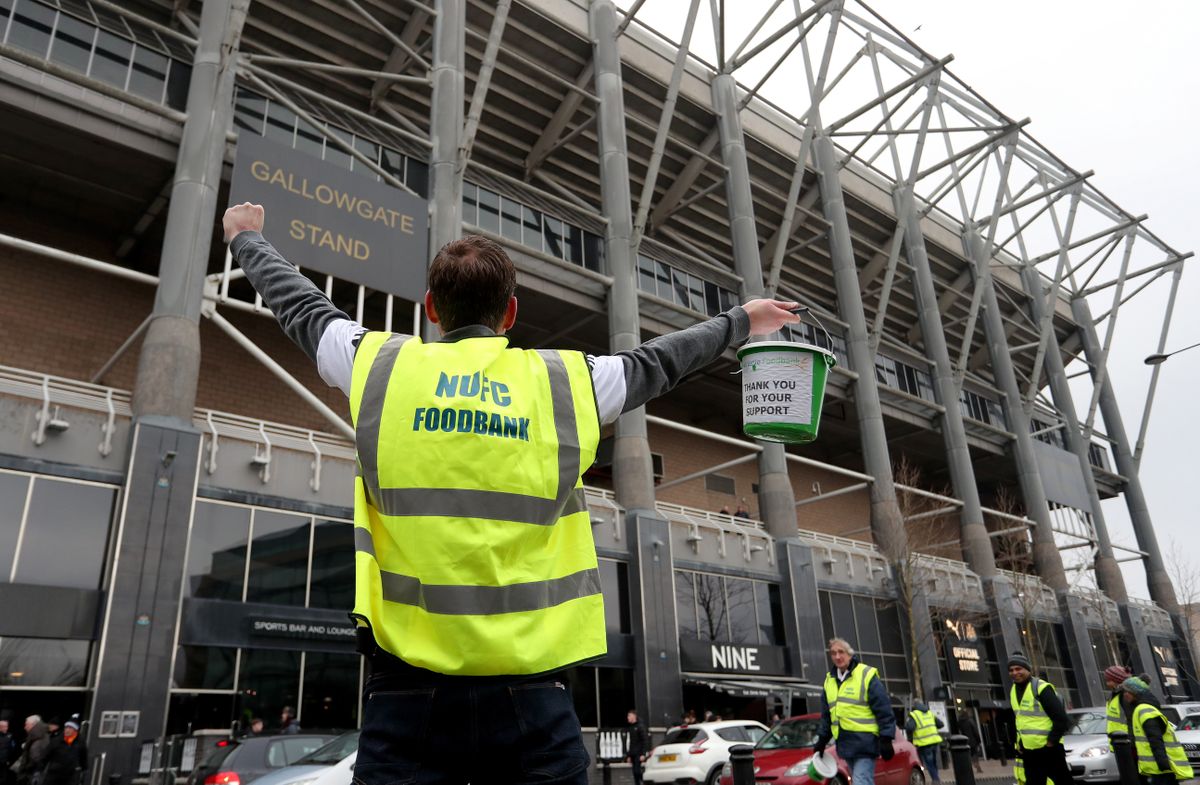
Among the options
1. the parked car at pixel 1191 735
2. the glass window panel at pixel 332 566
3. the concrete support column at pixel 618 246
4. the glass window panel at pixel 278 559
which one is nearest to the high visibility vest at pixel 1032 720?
the parked car at pixel 1191 735

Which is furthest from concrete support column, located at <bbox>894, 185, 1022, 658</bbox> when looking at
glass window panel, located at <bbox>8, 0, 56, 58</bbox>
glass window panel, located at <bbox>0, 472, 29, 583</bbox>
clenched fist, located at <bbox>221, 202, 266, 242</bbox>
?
clenched fist, located at <bbox>221, 202, 266, 242</bbox>

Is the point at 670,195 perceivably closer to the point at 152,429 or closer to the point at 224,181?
the point at 224,181

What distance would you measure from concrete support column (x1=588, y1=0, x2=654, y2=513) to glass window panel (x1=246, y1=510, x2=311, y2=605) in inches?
407

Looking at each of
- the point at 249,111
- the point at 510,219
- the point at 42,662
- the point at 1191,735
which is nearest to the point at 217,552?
the point at 42,662

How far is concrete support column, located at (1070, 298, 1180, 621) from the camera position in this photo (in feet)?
173

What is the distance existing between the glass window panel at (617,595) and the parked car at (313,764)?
15.0 m

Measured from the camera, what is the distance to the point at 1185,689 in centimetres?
5206

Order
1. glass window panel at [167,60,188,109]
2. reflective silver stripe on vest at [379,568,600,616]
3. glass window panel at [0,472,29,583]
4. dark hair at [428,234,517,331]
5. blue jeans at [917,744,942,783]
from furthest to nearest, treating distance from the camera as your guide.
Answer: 1. glass window panel at [167,60,188,109]
2. blue jeans at [917,744,942,783]
3. glass window panel at [0,472,29,583]
4. dark hair at [428,234,517,331]
5. reflective silver stripe on vest at [379,568,600,616]

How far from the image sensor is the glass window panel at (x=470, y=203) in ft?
91.6

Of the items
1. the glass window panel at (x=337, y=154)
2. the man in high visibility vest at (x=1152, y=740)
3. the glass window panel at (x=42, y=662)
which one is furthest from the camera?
the glass window panel at (x=337, y=154)

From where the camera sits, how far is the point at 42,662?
16.7 meters

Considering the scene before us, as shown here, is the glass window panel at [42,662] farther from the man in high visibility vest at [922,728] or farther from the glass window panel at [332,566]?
the man in high visibility vest at [922,728]

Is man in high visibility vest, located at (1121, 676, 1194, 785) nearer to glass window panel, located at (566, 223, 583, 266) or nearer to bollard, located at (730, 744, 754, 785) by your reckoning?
bollard, located at (730, 744, 754, 785)

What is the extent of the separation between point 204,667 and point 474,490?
19.0 meters
